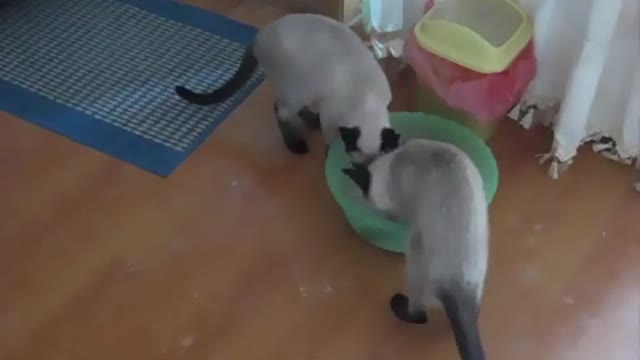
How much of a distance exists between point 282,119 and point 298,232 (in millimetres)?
220

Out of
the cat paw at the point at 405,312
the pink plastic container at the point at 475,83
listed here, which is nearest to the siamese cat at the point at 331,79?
the pink plastic container at the point at 475,83

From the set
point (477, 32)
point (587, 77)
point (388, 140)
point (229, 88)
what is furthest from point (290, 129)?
point (587, 77)

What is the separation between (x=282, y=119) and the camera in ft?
5.85

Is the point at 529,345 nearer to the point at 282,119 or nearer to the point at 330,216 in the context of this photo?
the point at 330,216

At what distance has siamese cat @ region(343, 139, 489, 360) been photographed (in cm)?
142

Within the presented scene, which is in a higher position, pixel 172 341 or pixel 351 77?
pixel 351 77

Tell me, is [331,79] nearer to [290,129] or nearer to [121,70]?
[290,129]

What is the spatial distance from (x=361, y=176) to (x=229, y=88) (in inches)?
15.4

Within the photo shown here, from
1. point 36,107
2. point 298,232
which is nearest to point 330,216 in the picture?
point 298,232

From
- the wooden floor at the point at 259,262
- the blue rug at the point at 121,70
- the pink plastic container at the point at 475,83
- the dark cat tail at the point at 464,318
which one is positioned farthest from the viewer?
the blue rug at the point at 121,70

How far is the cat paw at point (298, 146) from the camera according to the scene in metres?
1.82

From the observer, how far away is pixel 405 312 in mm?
1542

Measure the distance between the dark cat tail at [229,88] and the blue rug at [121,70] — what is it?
0.14ft

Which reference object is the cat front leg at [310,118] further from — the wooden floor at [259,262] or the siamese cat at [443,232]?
the siamese cat at [443,232]
